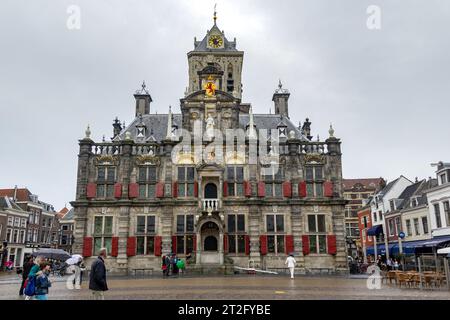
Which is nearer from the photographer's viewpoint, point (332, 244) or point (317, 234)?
point (332, 244)

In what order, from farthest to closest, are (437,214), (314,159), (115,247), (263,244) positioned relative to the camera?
(437,214)
(314,159)
(263,244)
(115,247)

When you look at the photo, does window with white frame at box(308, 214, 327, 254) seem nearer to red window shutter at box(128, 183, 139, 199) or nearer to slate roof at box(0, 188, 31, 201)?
red window shutter at box(128, 183, 139, 199)

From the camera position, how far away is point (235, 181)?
32844mm

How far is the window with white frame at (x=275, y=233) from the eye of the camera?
31.6 metres

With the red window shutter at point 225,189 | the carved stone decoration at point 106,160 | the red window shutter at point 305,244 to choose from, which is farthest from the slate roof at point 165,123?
the red window shutter at point 305,244

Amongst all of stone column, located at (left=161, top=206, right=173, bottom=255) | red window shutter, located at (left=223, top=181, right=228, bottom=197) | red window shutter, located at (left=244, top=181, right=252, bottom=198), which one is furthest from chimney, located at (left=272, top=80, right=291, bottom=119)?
stone column, located at (left=161, top=206, right=173, bottom=255)

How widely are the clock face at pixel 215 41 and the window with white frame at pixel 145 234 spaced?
2984 cm

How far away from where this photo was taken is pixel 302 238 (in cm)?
3170

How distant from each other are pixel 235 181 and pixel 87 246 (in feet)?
46.3

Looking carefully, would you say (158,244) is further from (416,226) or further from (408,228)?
(408,228)

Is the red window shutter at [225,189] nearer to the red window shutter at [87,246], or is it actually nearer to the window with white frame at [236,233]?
the window with white frame at [236,233]

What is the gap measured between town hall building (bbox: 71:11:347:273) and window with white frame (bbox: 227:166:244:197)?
0.09 meters

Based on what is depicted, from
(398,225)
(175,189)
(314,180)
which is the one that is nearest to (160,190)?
(175,189)

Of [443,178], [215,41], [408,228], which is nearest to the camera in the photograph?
[443,178]
